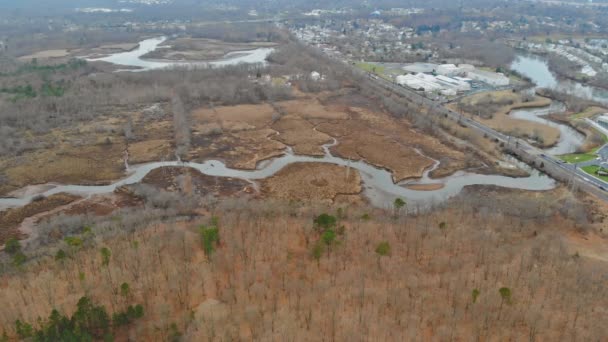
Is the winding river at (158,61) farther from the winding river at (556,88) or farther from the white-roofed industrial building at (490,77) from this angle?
the winding river at (556,88)

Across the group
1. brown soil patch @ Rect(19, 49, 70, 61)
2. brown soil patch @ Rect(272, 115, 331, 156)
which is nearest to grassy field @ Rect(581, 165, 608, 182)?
brown soil patch @ Rect(272, 115, 331, 156)

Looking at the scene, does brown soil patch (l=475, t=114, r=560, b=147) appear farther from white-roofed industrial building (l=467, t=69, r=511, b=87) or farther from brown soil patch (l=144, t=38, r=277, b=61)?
brown soil patch (l=144, t=38, r=277, b=61)

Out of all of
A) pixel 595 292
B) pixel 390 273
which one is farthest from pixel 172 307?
pixel 595 292

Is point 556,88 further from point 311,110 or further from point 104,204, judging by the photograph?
point 104,204

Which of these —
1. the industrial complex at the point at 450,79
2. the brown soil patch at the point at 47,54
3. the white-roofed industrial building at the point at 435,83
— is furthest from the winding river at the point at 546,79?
the brown soil patch at the point at 47,54

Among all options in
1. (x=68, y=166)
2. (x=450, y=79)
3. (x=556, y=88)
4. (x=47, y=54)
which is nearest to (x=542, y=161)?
(x=450, y=79)

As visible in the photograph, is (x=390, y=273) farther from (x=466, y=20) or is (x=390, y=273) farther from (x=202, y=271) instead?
(x=466, y=20)
